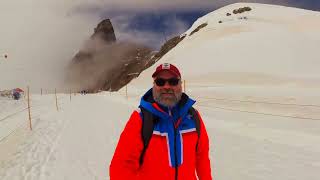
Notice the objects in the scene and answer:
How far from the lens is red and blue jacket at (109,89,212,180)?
10.7 ft

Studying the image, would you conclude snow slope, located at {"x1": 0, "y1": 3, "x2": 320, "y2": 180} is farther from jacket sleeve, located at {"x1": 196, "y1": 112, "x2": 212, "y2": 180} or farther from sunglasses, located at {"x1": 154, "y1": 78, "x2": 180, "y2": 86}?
sunglasses, located at {"x1": 154, "y1": 78, "x2": 180, "y2": 86}

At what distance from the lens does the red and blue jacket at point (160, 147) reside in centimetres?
327

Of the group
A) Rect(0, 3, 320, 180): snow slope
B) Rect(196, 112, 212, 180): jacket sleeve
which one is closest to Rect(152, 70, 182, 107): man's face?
Rect(196, 112, 212, 180): jacket sleeve

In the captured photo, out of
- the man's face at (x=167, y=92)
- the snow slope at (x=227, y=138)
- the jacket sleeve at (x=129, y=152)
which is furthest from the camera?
the snow slope at (x=227, y=138)

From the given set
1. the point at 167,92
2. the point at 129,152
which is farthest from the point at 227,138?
the point at 129,152

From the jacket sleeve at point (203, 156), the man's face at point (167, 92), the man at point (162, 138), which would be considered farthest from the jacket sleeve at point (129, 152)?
the jacket sleeve at point (203, 156)

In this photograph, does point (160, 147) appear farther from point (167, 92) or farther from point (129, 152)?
point (167, 92)

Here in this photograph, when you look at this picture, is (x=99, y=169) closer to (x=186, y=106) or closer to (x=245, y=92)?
(x=186, y=106)

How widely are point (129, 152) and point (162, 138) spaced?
284 millimetres

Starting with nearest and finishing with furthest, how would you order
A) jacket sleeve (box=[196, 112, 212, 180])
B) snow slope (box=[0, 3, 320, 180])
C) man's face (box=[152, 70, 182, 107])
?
man's face (box=[152, 70, 182, 107])
jacket sleeve (box=[196, 112, 212, 180])
snow slope (box=[0, 3, 320, 180])

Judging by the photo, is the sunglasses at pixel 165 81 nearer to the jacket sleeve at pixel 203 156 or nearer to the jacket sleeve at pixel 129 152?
the jacket sleeve at pixel 129 152

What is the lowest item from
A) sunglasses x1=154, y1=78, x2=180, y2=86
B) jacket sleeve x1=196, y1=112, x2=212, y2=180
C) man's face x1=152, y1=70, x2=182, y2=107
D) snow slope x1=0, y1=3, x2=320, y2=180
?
snow slope x1=0, y1=3, x2=320, y2=180

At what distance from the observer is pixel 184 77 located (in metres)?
55.4

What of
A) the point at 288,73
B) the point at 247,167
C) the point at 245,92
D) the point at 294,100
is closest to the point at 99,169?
the point at 247,167
